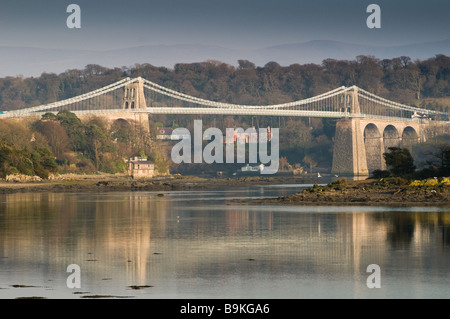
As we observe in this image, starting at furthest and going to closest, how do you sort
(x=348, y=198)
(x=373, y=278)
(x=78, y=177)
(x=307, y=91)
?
(x=307, y=91) < (x=78, y=177) < (x=348, y=198) < (x=373, y=278)

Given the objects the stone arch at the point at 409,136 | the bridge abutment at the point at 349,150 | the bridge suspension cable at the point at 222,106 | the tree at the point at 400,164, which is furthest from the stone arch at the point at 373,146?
the tree at the point at 400,164

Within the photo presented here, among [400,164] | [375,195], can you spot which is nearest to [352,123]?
[400,164]

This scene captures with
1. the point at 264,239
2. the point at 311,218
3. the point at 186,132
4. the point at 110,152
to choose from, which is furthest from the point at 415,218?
the point at 186,132

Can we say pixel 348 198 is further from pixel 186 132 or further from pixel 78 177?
pixel 186 132

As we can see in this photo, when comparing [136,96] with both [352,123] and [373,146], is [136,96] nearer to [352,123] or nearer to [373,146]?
[352,123]

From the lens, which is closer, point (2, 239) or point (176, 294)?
point (176, 294)

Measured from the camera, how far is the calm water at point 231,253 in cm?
1223

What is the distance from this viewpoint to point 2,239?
61.5 feet

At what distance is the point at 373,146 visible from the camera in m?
98.6

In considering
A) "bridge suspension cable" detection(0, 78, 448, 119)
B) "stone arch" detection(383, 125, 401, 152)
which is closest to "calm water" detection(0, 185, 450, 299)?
"bridge suspension cable" detection(0, 78, 448, 119)

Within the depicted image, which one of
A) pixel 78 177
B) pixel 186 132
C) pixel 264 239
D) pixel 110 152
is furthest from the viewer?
pixel 186 132

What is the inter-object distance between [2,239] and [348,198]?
15984mm

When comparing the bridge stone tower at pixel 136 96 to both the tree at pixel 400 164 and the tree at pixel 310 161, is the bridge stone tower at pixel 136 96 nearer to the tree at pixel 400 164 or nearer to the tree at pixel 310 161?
the tree at pixel 310 161

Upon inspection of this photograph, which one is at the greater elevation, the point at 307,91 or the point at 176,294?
the point at 307,91
